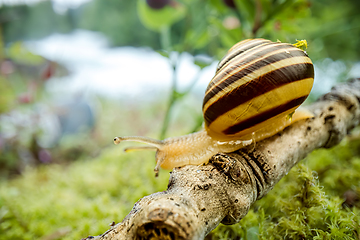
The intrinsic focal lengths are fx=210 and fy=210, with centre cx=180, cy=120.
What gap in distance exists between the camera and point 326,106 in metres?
0.84

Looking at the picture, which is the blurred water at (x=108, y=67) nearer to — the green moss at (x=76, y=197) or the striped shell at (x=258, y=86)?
the green moss at (x=76, y=197)

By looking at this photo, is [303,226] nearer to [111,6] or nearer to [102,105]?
[102,105]

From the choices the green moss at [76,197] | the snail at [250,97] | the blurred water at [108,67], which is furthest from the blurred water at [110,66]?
the snail at [250,97]

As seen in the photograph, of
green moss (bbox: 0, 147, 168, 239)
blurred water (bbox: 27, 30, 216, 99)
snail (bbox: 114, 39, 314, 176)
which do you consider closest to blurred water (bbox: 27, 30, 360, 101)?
blurred water (bbox: 27, 30, 216, 99)

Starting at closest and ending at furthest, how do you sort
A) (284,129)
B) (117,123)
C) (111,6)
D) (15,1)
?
(284,129) < (15,1) < (117,123) < (111,6)

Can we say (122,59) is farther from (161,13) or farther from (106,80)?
(161,13)

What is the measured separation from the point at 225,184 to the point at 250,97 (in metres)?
0.27

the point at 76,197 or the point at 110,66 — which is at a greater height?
the point at 110,66

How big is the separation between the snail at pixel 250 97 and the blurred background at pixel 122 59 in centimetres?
42

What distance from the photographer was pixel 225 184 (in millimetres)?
556

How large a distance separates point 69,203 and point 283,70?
129 cm

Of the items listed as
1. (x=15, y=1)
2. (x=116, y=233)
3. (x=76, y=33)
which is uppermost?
(x=15, y=1)

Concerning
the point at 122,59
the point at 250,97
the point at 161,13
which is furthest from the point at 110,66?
the point at 250,97

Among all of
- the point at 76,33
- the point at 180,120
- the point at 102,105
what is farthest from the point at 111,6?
the point at 180,120
